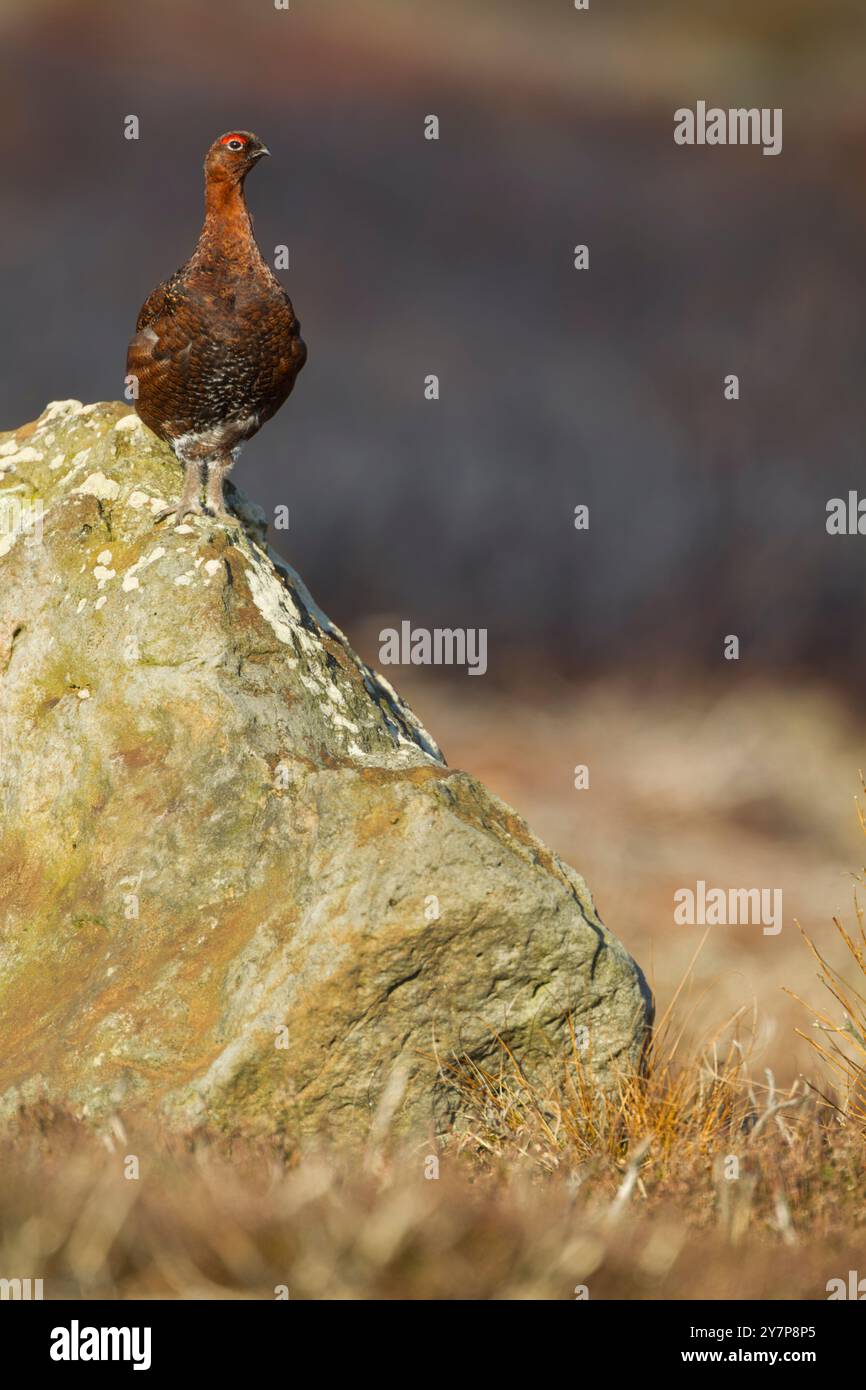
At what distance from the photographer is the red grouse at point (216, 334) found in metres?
7.30

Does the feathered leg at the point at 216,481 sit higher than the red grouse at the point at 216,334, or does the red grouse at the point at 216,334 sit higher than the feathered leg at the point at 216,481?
the red grouse at the point at 216,334

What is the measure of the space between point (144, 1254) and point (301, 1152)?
1306 millimetres

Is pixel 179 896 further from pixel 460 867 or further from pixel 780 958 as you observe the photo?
pixel 780 958

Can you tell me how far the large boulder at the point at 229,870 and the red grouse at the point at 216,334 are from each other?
1.07ft

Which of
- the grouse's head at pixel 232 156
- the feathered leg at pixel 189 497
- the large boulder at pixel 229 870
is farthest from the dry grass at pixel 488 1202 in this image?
the grouse's head at pixel 232 156

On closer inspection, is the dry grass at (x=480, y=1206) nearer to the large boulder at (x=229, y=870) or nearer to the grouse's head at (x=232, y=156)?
the large boulder at (x=229, y=870)

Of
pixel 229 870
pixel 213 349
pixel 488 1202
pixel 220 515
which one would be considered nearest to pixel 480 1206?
pixel 488 1202

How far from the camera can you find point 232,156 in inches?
290

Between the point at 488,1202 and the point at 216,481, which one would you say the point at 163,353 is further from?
the point at 488,1202

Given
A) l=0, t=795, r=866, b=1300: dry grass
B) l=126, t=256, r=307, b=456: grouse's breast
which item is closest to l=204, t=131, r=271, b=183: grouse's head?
l=126, t=256, r=307, b=456: grouse's breast

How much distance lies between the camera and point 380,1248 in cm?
454

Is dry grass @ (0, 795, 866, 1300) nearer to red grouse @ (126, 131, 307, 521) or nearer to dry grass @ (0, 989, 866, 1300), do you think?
dry grass @ (0, 989, 866, 1300)

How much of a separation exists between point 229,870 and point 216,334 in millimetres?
2770
